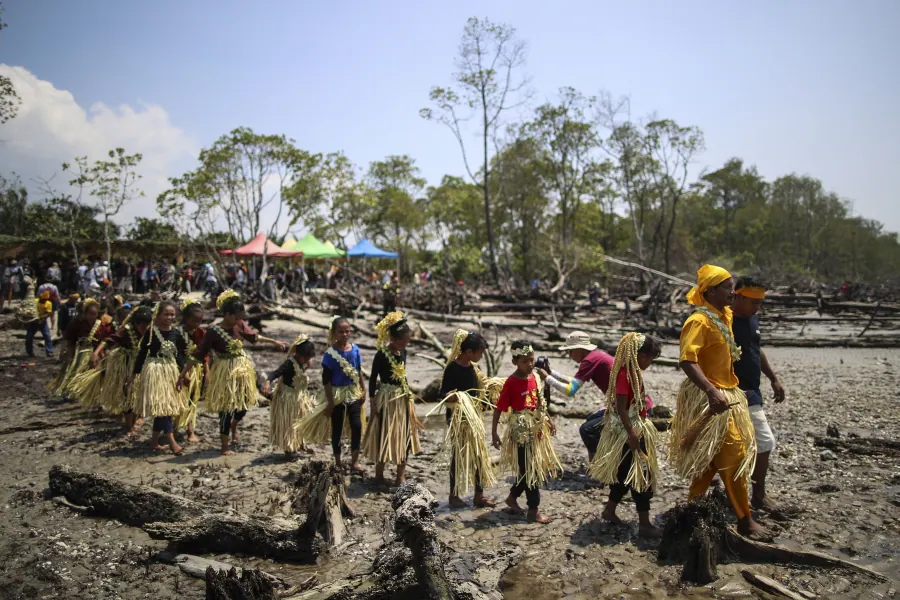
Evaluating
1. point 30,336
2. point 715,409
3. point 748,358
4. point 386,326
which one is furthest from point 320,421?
point 30,336

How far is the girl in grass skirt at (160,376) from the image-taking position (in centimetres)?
647

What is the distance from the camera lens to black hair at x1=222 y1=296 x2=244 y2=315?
6652 mm

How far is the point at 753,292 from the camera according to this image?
469cm

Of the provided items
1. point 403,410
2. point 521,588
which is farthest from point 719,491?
point 403,410

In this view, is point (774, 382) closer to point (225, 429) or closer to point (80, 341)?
point (225, 429)

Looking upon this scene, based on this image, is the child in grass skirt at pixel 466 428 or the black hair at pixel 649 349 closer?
the black hair at pixel 649 349

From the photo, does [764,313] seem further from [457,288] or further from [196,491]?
[196,491]

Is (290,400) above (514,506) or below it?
above

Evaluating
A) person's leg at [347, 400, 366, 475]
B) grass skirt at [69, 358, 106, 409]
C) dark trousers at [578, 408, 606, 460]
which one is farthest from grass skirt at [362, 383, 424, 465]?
grass skirt at [69, 358, 106, 409]

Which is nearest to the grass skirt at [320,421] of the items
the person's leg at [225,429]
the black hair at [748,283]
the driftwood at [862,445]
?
the person's leg at [225,429]

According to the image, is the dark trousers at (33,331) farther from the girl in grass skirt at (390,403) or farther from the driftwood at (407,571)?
the driftwood at (407,571)

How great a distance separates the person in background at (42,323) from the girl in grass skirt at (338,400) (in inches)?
366

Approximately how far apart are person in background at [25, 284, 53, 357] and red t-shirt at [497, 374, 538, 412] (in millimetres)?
11310

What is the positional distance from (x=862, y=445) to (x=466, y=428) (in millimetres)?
4407
